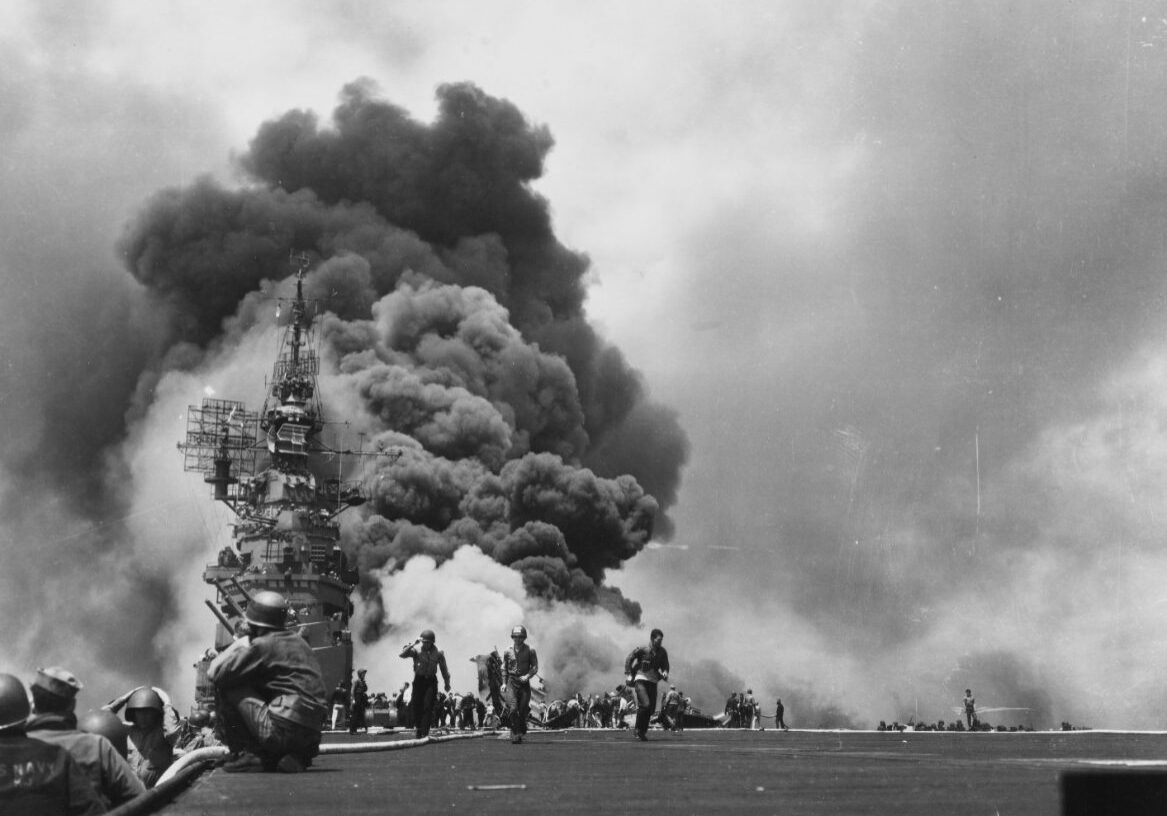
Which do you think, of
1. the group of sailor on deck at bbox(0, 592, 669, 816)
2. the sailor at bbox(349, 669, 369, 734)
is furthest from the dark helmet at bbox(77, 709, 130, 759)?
the sailor at bbox(349, 669, 369, 734)

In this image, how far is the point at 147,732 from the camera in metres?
8.82

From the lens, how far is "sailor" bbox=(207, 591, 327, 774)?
7859mm

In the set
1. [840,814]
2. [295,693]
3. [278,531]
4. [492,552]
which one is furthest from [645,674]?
[492,552]

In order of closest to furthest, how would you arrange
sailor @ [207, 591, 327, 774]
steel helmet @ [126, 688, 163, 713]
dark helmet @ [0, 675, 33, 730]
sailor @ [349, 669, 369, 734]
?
dark helmet @ [0, 675, 33, 730], sailor @ [207, 591, 327, 774], steel helmet @ [126, 688, 163, 713], sailor @ [349, 669, 369, 734]

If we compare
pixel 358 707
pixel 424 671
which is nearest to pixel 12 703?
pixel 424 671

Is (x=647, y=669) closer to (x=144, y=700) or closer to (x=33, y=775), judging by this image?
(x=144, y=700)

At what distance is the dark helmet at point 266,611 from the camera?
25.9ft

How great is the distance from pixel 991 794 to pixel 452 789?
3.10 metres

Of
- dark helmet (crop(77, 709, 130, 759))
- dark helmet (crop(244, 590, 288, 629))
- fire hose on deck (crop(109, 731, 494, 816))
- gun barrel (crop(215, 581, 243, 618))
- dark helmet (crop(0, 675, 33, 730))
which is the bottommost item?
fire hose on deck (crop(109, 731, 494, 816))

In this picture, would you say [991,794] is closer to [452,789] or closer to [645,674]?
[452,789]

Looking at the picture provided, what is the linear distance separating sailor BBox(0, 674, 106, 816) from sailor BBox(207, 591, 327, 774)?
259 cm

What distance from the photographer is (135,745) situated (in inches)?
350

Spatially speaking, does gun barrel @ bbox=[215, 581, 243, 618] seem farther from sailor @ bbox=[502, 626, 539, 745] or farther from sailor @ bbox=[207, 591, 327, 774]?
sailor @ bbox=[207, 591, 327, 774]

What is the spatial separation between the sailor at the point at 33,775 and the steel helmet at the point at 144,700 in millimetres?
3609
